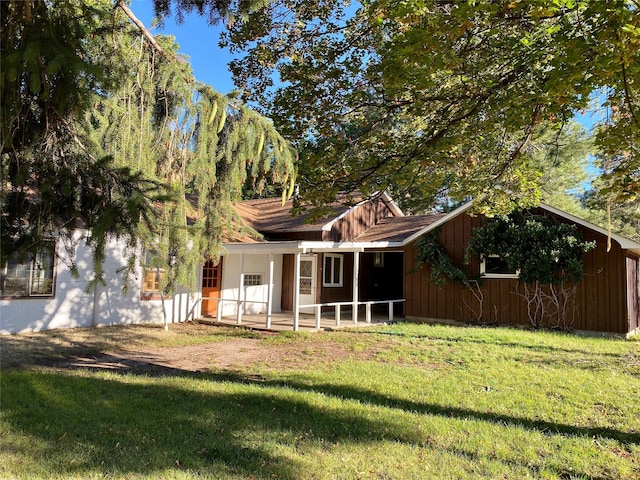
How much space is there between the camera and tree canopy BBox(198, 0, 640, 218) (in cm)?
440

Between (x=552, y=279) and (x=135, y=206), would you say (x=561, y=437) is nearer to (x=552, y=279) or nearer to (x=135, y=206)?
(x=135, y=206)

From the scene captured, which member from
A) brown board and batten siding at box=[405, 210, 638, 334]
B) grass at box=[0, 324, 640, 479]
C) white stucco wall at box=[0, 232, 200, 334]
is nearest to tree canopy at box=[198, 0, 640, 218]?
grass at box=[0, 324, 640, 479]

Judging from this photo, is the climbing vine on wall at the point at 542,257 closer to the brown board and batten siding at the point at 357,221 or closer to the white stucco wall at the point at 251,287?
the brown board and batten siding at the point at 357,221

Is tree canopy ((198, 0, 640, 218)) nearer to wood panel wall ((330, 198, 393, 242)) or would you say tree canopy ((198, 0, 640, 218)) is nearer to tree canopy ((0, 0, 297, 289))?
tree canopy ((0, 0, 297, 289))

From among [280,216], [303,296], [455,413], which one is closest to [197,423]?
[455,413]

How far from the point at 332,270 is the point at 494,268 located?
600 cm

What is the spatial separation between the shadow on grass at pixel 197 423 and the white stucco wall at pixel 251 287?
346 inches

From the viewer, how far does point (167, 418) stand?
5039mm

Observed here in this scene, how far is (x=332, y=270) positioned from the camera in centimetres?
1778

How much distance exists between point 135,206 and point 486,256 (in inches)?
491

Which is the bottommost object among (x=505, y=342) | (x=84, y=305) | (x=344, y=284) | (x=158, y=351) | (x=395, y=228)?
(x=158, y=351)

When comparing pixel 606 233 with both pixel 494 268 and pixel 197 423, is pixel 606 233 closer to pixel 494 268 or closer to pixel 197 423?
pixel 494 268

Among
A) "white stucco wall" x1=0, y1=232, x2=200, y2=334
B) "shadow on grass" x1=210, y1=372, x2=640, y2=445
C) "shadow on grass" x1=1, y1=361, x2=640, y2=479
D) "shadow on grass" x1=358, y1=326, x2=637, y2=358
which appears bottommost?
"shadow on grass" x1=210, y1=372, x2=640, y2=445

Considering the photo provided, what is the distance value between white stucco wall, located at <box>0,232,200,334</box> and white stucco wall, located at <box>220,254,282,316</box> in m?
1.83
